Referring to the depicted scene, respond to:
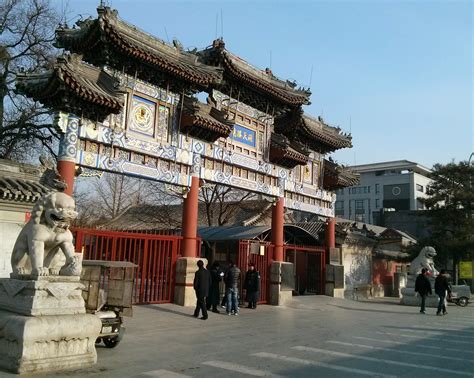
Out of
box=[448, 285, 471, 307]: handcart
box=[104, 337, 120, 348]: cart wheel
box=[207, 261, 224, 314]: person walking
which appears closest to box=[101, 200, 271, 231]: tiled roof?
box=[448, 285, 471, 307]: handcart

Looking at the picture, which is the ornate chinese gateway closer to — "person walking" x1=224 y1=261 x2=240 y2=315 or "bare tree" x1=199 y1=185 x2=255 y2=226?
"person walking" x1=224 y1=261 x2=240 y2=315

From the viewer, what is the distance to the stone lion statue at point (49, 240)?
719 cm

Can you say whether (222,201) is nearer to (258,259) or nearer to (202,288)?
(258,259)

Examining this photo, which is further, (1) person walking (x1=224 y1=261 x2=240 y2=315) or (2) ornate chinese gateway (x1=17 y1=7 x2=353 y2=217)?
(1) person walking (x1=224 y1=261 x2=240 y2=315)

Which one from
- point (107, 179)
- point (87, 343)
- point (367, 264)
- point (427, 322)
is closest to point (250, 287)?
point (427, 322)

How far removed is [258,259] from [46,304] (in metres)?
12.1

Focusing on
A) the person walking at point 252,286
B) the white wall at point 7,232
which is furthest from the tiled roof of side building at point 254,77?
the white wall at point 7,232

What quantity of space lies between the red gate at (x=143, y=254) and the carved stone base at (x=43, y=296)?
5.50 meters

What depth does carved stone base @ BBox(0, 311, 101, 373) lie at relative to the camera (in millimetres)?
6227

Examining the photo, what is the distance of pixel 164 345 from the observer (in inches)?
353

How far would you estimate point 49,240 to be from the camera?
23.8 ft

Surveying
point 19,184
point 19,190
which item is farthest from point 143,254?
point 19,184

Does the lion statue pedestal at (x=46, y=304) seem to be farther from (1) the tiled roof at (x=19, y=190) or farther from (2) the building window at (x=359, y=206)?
(2) the building window at (x=359, y=206)

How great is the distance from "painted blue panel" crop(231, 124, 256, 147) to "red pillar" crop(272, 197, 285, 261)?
2818 mm
